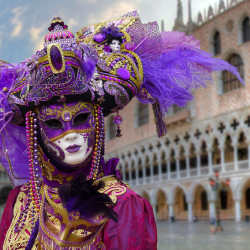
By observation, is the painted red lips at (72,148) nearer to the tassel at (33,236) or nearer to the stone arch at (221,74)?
the tassel at (33,236)

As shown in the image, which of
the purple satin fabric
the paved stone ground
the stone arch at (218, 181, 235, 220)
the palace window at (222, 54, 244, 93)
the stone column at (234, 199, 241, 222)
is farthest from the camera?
the stone arch at (218, 181, 235, 220)

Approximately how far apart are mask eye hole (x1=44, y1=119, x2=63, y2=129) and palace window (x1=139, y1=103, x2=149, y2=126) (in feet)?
74.6

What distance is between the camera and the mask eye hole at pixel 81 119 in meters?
1.46

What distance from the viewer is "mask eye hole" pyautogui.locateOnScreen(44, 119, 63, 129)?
1453 mm

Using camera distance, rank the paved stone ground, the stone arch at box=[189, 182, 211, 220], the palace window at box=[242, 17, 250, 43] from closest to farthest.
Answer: the paved stone ground < the palace window at box=[242, 17, 250, 43] < the stone arch at box=[189, 182, 211, 220]

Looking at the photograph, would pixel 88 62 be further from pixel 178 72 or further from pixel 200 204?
pixel 200 204

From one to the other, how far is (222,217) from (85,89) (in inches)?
764

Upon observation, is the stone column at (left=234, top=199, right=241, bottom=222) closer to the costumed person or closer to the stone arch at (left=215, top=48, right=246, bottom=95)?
the stone arch at (left=215, top=48, right=246, bottom=95)

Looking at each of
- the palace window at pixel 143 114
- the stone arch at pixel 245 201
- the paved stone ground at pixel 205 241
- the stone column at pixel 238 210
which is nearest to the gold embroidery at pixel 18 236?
the paved stone ground at pixel 205 241

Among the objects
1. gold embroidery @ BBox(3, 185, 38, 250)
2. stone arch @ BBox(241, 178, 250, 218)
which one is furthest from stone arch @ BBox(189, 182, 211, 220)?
gold embroidery @ BBox(3, 185, 38, 250)

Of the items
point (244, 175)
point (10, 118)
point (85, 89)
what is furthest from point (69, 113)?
point (244, 175)

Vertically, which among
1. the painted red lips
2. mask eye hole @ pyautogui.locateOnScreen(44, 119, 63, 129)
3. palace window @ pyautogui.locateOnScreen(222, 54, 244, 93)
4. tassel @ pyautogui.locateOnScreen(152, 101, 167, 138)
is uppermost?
palace window @ pyautogui.locateOnScreen(222, 54, 244, 93)

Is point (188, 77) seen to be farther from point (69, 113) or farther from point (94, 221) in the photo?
point (94, 221)

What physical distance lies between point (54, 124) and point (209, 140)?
18110 millimetres
